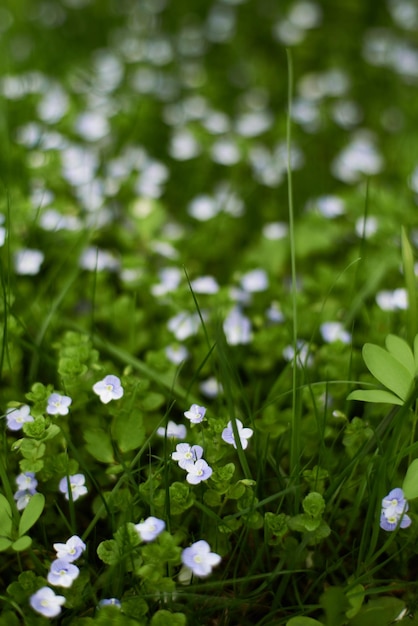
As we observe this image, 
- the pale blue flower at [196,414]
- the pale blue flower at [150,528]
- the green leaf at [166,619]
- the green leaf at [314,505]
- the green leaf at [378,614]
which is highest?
the pale blue flower at [196,414]

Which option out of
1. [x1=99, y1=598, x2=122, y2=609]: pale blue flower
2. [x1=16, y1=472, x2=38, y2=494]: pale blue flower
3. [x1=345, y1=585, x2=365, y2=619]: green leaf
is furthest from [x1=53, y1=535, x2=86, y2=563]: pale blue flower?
[x1=345, y1=585, x2=365, y2=619]: green leaf

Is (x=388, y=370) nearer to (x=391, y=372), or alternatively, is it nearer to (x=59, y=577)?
(x=391, y=372)

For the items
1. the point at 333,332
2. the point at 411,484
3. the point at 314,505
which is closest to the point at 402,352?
the point at 411,484

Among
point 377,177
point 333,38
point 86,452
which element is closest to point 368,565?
point 86,452

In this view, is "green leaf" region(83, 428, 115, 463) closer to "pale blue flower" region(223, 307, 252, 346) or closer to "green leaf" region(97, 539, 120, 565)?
"green leaf" region(97, 539, 120, 565)

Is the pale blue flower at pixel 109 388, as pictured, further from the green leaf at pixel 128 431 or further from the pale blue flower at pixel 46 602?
the pale blue flower at pixel 46 602

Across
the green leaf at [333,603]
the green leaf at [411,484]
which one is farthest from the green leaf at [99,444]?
the green leaf at [411,484]

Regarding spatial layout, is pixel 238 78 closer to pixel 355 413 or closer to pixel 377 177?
pixel 377 177
